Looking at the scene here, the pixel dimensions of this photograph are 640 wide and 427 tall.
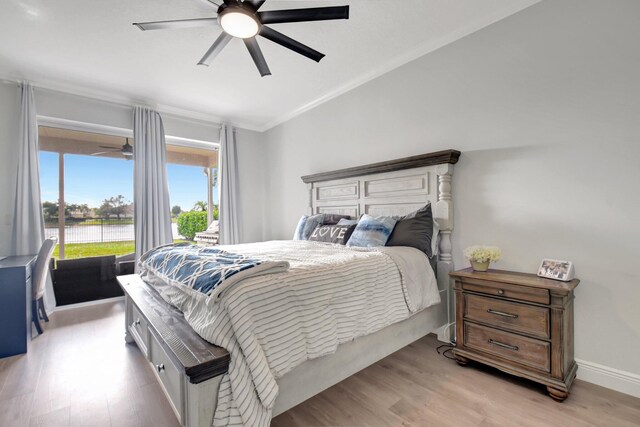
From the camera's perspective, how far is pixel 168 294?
5.80 feet

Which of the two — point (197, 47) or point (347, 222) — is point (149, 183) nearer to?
point (197, 47)

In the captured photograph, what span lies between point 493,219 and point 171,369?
8.10ft

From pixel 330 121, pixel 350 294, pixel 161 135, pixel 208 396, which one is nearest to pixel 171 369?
pixel 208 396

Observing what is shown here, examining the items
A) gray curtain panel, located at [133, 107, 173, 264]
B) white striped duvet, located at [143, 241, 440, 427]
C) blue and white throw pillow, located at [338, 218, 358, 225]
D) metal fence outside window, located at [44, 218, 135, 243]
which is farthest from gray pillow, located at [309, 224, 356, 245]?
metal fence outside window, located at [44, 218, 135, 243]

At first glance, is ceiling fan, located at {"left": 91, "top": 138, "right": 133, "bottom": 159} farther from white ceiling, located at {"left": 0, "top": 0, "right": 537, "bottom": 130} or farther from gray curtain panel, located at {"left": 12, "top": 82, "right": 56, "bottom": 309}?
gray curtain panel, located at {"left": 12, "top": 82, "right": 56, "bottom": 309}

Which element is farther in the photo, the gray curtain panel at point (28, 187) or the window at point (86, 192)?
the window at point (86, 192)

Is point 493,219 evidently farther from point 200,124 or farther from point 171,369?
point 200,124

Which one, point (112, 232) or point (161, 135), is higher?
point (161, 135)

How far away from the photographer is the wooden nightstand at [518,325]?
66.4 inches

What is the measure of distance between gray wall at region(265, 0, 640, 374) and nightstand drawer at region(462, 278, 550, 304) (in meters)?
0.45

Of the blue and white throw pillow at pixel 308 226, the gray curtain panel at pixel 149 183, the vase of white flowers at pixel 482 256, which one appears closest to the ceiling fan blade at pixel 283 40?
the blue and white throw pillow at pixel 308 226

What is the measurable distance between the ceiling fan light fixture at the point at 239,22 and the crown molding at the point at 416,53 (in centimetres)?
163

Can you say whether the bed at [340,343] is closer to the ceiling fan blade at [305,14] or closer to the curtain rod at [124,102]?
the ceiling fan blade at [305,14]

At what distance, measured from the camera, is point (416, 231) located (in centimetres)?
246
